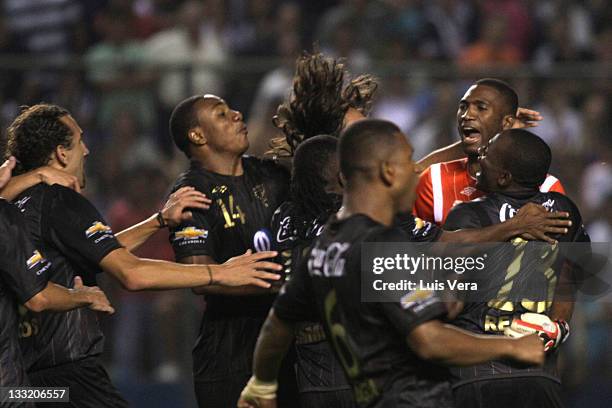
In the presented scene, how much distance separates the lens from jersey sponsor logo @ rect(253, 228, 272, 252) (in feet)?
20.9

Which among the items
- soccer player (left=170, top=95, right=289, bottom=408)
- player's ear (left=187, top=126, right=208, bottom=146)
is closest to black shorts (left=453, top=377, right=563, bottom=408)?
soccer player (left=170, top=95, right=289, bottom=408)

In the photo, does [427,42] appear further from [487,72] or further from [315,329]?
[315,329]

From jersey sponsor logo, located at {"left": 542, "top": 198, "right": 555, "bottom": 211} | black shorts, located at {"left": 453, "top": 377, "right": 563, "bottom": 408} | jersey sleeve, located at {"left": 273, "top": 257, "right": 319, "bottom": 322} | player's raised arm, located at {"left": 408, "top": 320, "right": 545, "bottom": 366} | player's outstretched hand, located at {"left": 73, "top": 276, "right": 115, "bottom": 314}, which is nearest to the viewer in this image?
player's raised arm, located at {"left": 408, "top": 320, "right": 545, "bottom": 366}

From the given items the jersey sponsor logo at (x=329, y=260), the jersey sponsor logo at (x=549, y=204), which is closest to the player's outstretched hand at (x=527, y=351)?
the jersey sponsor logo at (x=329, y=260)

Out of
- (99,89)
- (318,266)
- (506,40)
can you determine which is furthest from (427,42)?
(318,266)

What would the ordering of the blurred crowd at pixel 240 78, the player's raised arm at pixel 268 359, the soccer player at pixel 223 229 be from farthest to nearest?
the blurred crowd at pixel 240 78 < the soccer player at pixel 223 229 < the player's raised arm at pixel 268 359

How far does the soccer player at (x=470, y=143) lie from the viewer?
6.39m

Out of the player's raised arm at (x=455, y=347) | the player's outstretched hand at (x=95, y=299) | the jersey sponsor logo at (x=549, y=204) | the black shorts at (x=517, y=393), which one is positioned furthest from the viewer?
the jersey sponsor logo at (x=549, y=204)

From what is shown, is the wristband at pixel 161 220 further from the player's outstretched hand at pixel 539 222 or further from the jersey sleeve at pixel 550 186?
the jersey sleeve at pixel 550 186

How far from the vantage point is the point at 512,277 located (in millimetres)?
5562

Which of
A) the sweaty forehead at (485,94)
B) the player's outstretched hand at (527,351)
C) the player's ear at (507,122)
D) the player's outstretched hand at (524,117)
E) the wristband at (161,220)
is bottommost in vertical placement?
the player's outstretched hand at (527,351)

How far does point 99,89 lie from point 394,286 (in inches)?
255

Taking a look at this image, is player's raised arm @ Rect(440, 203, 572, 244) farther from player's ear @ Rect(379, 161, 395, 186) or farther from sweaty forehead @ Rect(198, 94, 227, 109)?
sweaty forehead @ Rect(198, 94, 227, 109)

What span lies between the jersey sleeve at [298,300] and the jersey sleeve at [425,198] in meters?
1.93
